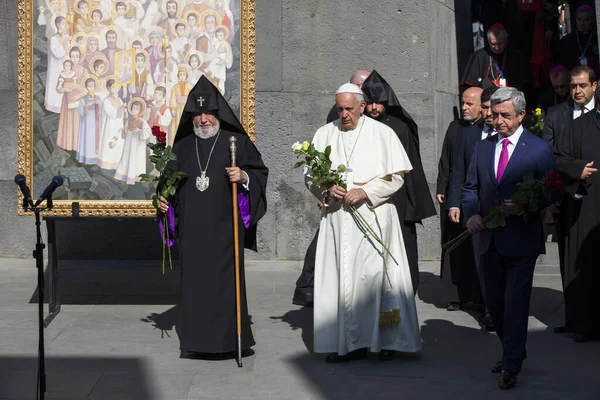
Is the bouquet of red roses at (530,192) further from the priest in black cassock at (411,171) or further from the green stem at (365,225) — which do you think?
the priest in black cassock at (411,171)

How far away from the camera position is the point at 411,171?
33.3 feet

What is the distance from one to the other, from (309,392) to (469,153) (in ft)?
9.97

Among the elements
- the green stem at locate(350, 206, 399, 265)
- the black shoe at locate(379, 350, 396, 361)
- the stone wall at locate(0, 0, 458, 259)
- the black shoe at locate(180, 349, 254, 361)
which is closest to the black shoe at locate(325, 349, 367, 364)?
the black shoe at locate(379, 350, 396, 361)

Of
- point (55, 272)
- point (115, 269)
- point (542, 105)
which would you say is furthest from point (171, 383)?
point (542, 105)

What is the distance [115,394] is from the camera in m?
7.73

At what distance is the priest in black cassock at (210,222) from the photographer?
A: 28.8 ft

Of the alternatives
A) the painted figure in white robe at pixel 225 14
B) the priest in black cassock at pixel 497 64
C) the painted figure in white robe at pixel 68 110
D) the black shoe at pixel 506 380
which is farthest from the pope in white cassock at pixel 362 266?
the priest in black cassock at pixel 497 64

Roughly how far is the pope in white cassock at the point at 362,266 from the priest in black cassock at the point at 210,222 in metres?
0.59

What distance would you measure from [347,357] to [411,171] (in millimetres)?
2107

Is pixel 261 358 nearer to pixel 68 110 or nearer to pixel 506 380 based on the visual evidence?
pixel 506 380

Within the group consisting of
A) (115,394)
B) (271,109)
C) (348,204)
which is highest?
(271,109)

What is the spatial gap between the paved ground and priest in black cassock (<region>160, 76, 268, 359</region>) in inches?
8.5

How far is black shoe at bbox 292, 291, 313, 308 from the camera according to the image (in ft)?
35.1

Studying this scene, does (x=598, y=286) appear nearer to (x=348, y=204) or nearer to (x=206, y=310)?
(x=348, y=204)
